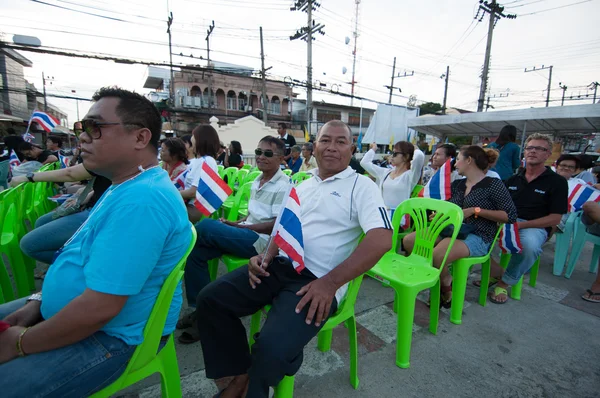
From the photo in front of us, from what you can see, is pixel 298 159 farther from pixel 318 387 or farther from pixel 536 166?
pixel 318 387

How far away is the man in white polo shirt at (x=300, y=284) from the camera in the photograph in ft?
4.46

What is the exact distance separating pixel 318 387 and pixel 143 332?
3.81 ft

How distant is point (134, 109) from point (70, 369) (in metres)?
1.00

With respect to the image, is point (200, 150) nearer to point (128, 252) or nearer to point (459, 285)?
point (128, 252)

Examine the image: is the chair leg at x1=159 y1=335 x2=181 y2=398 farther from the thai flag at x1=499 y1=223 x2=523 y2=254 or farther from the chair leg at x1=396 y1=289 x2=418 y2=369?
the thai flag at x1=499 y1=223 x2=523 y2=254

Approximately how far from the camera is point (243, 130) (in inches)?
669

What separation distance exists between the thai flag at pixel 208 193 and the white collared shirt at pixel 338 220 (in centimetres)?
120

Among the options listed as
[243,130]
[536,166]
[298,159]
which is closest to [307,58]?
[243,130]

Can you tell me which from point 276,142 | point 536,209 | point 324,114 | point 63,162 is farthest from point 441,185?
point 324,114

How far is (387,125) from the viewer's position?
1114 cm

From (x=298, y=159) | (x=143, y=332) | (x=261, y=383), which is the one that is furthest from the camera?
(x=298, y=159)

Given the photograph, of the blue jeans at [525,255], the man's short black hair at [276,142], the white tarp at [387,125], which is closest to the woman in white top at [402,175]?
the blue jeans at [525,255]

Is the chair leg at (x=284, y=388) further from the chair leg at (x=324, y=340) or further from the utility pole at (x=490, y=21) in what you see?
the utility pole at (x=490, y=21)

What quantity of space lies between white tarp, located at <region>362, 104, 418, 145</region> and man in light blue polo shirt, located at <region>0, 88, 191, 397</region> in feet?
33.1
